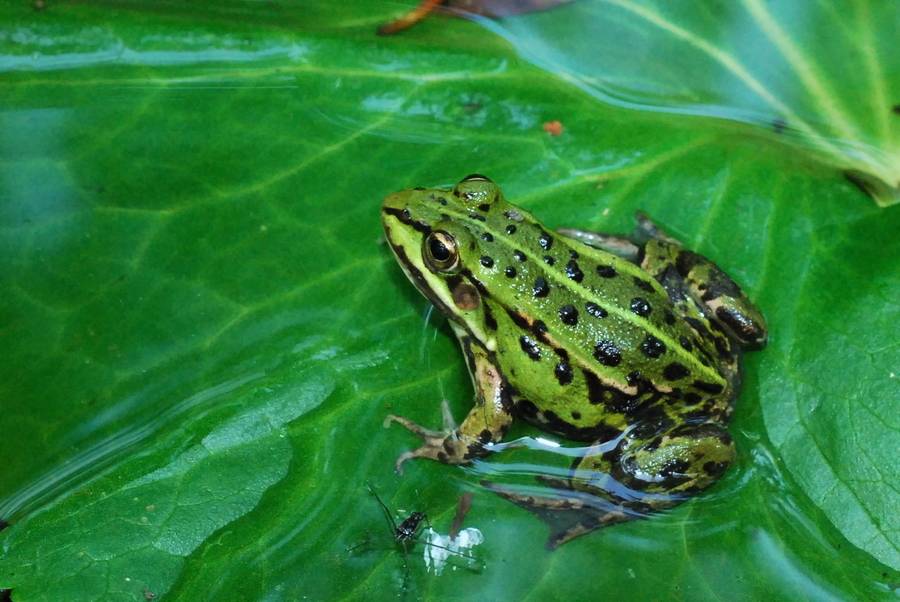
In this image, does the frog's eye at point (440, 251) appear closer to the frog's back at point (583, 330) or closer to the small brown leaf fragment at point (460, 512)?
the frog's back at point (583, 330)

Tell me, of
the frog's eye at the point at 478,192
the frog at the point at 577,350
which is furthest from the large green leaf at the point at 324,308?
the frog's eye at the point at 478,192

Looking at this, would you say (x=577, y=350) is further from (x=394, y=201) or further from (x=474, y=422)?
(x=394, y=201)

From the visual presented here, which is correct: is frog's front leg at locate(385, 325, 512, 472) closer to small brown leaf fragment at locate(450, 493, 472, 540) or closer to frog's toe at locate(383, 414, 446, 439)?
frog's toe at locate(383, 414, 446, 439)

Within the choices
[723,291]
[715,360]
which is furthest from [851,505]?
[723,291]

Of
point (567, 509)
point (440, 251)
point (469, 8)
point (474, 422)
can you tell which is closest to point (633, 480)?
point (567, 509)

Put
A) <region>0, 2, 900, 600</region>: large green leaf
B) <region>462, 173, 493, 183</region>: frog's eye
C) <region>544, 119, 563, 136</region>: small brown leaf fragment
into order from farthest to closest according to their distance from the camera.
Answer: <region>544, 119, 563, 136</region>: small brown leaf fragment → <region>462, 173, 493, 183</region>: frog's eye → <region>0, 2, 900, 600</region>: large green leaf

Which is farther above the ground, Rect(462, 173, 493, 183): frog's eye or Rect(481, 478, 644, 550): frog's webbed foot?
Rect(462, 173, 493, 183): frog's eye

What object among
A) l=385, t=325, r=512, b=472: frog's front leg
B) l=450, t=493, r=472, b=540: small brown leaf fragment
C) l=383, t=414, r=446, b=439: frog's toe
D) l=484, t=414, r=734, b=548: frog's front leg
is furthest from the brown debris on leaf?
l=450, t=493, r=472, b=540: small brown leaf fragment
